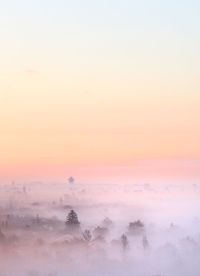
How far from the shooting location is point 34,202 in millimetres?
19562

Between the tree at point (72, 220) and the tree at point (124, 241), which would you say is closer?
the tree at point (72, 220)

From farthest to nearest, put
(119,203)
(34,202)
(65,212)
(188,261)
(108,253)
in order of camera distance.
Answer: (188,261)
(108,253)
(119,203)
(65,212)
(34,202)

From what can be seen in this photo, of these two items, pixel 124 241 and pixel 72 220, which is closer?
pixel 72 220

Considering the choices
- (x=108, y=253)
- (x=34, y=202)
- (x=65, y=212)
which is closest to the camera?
(x=34, y=202)

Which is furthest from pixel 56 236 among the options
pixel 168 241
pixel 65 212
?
pixel 168 241

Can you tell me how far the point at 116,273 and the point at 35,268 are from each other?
15.0ft

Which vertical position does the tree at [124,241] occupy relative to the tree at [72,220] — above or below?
below

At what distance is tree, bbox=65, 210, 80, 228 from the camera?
21.2m

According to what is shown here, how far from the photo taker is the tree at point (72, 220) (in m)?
21.2

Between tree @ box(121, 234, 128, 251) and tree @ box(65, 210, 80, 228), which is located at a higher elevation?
tree @ box(65, 210, 80, 228)

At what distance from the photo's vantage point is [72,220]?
2150 cm

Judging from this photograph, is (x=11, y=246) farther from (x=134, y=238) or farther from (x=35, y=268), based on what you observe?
(x=134, y=238)

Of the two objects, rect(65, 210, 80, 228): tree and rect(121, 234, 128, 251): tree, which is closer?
rect(65, 210, 80, 228): tree

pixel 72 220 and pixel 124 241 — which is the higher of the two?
pixel 72 220
